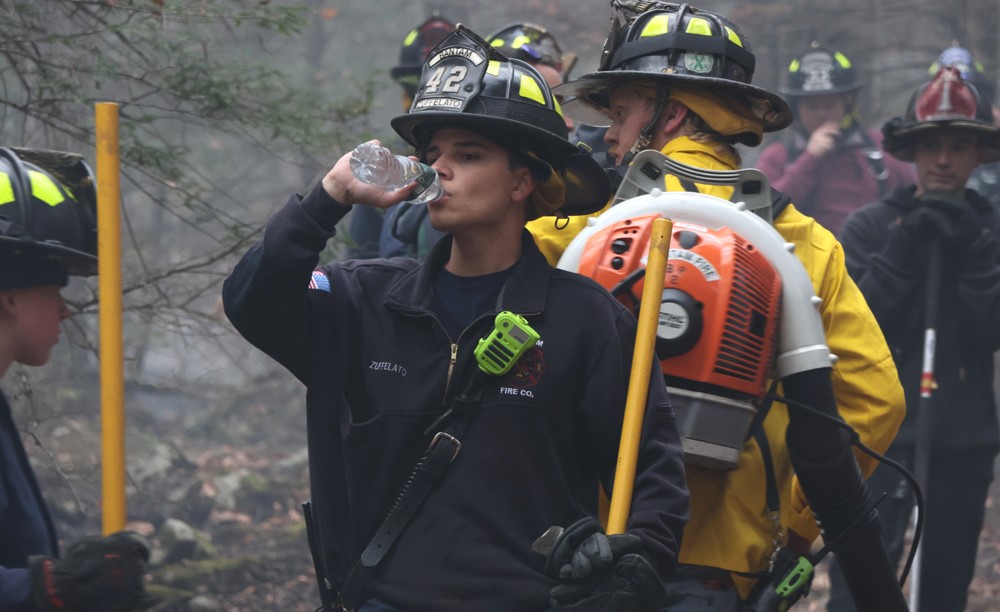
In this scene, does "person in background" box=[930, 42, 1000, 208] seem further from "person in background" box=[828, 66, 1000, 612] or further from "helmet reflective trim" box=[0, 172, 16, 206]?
"helmet reflective trim" box=[0, 172, 16, 206]

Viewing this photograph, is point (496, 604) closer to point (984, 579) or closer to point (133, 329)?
point (984, 579)

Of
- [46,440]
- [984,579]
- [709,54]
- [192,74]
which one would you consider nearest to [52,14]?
[192,74]

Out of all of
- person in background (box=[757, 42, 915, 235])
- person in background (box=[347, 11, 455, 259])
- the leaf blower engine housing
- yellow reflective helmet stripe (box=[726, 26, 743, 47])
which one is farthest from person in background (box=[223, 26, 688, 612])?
person in background (box=[757, 42, 915, 235])

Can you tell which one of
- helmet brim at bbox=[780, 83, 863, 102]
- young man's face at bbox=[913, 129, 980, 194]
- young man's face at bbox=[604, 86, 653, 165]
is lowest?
young man's face at bbox=[604, 86, 653, 165]

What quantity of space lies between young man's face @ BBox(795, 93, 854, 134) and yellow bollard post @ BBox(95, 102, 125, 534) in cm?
853

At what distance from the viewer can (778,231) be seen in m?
3.98

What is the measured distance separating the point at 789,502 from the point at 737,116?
121 cm

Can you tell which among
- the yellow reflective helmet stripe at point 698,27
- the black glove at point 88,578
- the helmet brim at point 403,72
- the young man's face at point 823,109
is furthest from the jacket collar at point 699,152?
the young man's face at point 823,109

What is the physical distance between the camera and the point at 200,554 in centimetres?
823

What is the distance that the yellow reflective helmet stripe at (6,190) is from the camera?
10.5 ft

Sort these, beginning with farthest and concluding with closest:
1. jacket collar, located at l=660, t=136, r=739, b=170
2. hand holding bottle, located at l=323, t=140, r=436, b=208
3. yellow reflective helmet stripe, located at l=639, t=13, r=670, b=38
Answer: yellow reflective helmet stripe, located at l=639, t=13, r=670, b=38 → jacket collar, located at l=660, t=136, r=739, b=170 → hand holding bottle, located at l=323, t=140, r=436, b=208

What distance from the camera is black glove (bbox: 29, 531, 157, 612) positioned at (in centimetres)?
273

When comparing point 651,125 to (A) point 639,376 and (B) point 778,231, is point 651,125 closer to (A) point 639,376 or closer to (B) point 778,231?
(B) point 778,231

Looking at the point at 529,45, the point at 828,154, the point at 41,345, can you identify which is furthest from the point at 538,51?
the point at 828,154
